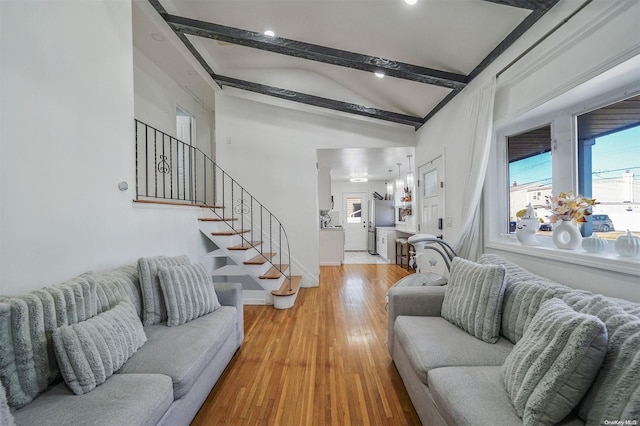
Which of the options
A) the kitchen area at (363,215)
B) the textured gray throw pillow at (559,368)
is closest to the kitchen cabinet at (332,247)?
the kitchen area at (363,215)

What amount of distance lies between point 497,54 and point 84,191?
3.55m

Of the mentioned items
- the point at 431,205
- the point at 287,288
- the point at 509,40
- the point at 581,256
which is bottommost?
the point at 287,288

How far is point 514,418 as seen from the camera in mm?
1008

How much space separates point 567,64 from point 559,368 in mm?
1877

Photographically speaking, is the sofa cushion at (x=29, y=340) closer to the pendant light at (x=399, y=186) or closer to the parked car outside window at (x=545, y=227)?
the parked car outside window at (x=545, y=227)

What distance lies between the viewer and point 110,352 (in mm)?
1343

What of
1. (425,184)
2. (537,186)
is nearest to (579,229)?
(537,186)

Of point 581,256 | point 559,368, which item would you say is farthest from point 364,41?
point 559,368

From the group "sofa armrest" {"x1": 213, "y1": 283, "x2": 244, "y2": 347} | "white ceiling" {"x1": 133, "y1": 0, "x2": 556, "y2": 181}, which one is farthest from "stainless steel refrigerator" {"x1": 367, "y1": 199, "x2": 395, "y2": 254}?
"sofa armrest" {"x1": 213, "y1": 283, "x2": 244, "y2": 347}

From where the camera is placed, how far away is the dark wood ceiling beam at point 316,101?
4.05m

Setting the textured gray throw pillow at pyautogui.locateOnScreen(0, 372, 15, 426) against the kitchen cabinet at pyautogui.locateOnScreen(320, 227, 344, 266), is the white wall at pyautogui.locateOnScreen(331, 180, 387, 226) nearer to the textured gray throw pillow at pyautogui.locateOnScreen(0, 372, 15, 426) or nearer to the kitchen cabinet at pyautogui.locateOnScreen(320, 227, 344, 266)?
the kitchen cabinet at pyautogui.locateOnScreen(320, 227, 344, 266)

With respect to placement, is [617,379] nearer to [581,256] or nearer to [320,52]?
[581,256]

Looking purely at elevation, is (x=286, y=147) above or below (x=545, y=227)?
above

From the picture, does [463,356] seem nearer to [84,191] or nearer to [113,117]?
[84,191]
